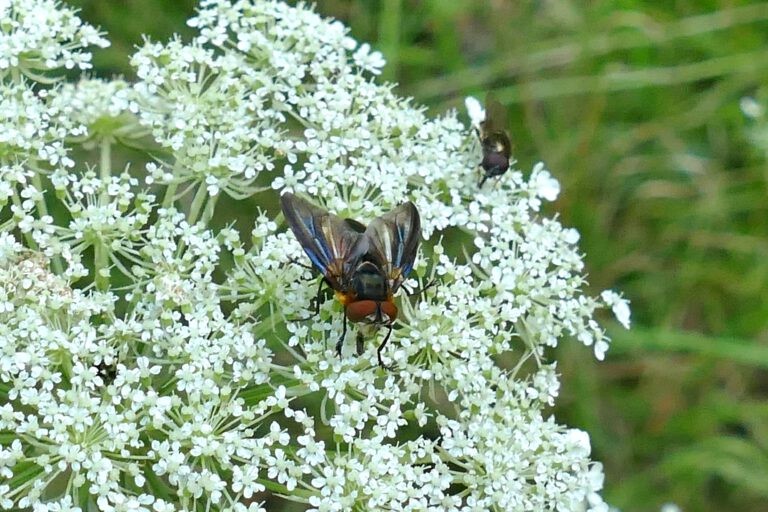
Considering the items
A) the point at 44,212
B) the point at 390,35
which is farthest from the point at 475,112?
the point at 44,212

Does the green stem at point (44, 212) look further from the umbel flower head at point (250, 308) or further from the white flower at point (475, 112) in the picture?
the white flower at point (475, 112)

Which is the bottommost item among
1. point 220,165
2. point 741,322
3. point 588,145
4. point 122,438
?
point 122,438

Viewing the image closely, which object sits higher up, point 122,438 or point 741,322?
point 741,322

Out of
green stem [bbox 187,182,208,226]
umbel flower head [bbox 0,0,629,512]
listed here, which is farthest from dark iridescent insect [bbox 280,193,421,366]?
green stem [bbox 187,182,208,226]

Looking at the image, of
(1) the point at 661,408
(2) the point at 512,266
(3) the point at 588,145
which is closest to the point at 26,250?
(2) the point at 512,266

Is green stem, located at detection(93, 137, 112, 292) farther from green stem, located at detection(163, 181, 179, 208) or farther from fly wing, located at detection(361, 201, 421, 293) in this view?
fly wing, located at detection(361, 201, 421, 293)

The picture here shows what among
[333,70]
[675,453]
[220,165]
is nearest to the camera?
[220,165]

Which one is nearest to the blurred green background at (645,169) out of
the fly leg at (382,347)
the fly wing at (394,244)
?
the fly wing at (394,244)

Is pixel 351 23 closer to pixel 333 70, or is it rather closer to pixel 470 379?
pixel 333 70
